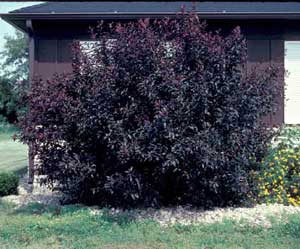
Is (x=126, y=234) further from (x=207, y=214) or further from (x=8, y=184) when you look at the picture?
Result: (x=8, y=184)

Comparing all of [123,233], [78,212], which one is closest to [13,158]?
[78,212]

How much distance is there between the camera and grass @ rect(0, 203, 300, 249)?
243 inches

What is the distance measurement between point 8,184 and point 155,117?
360 centimetres

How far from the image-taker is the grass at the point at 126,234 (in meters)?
6.18

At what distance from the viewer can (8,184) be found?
30.2ft

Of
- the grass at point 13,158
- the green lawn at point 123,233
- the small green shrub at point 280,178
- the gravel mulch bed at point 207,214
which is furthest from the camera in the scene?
the grass at point 13,158

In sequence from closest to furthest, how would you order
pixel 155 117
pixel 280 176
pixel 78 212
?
pixel 155 117 < pixel 78 212 < pixel 280 176

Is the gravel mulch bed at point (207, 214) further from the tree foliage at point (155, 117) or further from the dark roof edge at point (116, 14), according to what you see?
the dark roof edge at point (116, 14)

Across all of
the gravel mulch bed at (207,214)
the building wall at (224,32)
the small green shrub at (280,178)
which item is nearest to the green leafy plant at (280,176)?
the small green shrub at (280,178)

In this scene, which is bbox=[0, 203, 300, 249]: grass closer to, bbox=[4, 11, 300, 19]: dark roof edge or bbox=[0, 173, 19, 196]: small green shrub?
bbox=[0, 173, 19, 196]: small green shrub

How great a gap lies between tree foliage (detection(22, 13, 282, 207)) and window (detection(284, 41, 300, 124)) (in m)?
2.95

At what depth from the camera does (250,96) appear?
A: 7328 millimetres

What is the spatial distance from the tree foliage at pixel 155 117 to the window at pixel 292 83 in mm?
2948

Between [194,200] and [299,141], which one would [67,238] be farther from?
[299,141]
